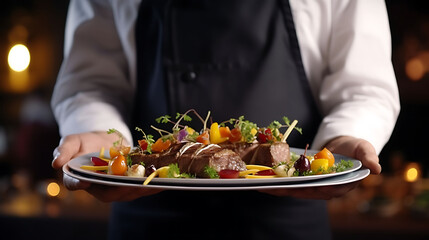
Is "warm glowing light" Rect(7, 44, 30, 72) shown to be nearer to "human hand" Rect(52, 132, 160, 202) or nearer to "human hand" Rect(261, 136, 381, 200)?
"human hand" Rect(52, 132, 160, 202)

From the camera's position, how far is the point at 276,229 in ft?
5.29

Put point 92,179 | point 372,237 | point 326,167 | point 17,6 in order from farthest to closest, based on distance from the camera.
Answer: point 17,6 < point 372,237 < point 326,167 < point 92,179

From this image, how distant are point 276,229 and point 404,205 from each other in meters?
1.72

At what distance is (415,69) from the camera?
3.31 m

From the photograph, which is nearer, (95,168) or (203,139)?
(95,168)

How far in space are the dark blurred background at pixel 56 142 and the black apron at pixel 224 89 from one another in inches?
53.0

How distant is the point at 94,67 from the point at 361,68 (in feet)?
2.93

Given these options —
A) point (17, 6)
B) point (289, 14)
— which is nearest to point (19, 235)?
point (17, 6)

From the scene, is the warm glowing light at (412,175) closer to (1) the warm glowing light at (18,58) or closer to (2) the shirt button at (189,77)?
(2) the shirt button at (189,77)

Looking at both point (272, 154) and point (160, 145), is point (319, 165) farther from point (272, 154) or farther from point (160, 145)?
point (160, 145)

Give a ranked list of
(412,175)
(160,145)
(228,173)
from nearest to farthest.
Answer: (228,173) < (160,145) < (412,175)

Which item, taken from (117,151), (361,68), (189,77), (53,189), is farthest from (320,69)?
(53,189)

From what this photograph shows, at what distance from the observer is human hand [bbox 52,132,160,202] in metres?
1.27

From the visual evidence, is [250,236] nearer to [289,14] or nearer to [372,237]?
[289,14]
